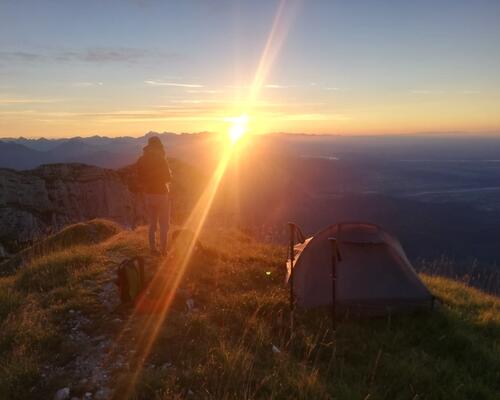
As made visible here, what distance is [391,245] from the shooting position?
8.81 m

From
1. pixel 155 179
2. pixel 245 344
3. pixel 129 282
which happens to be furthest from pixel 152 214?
pixel 245 344

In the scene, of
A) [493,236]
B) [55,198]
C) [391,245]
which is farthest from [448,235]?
[391,245]

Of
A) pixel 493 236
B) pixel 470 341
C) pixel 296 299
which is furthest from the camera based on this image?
pixel 493 236

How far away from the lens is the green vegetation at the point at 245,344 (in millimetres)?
5102

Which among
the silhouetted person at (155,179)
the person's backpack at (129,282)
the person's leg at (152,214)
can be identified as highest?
the silhouetted person at (155,179)

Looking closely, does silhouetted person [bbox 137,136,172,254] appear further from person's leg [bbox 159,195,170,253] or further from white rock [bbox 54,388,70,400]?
white rock [bbox 54,388,70,400]

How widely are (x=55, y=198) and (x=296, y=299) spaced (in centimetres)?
6859

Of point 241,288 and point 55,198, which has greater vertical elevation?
point 241,288

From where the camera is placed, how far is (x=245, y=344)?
636 cm

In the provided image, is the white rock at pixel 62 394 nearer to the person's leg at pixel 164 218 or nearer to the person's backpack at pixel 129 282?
the person's backpack at pixel 129 282

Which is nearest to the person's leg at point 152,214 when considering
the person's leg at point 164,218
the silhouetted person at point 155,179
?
the silhouetted person at point 155,179

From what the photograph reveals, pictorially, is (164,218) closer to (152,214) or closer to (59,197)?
(152,214)

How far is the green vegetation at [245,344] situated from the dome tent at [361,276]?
0.36 meters

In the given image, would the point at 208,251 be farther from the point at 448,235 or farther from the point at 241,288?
the point at 448,235
